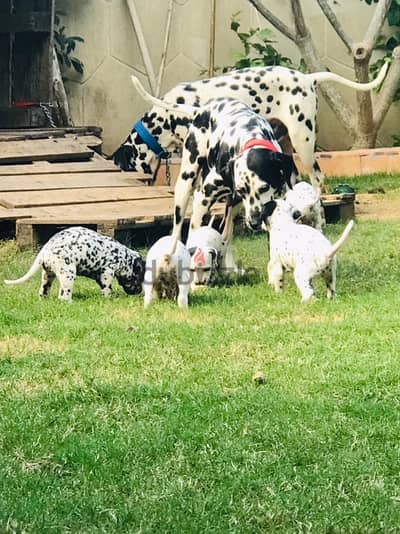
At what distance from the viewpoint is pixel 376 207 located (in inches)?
502

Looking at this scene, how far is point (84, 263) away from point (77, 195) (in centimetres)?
349

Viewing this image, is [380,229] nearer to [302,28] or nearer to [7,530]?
[302,28]

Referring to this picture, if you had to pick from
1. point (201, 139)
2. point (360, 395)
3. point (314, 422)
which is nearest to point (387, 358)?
point (360, 395)

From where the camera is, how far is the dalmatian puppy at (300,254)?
25.1ft

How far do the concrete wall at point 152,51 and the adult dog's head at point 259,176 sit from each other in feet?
24.8

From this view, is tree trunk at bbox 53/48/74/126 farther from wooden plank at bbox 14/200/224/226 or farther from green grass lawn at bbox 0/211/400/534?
green grass lawn at bbox 0/211/400/534

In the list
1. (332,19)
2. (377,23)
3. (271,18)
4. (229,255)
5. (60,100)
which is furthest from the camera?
(60,100)

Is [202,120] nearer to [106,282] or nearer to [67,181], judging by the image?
[106,282]

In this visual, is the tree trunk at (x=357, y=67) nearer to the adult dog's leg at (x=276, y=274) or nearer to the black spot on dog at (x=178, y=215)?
the black spot on dog at (x=178, y=215)

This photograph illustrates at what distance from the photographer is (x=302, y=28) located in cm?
1423

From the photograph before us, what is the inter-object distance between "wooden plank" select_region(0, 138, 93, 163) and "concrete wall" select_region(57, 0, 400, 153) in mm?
2893

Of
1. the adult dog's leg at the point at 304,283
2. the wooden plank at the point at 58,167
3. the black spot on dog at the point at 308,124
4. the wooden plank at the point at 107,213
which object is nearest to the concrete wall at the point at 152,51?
the wooden plank at the point at 58,167

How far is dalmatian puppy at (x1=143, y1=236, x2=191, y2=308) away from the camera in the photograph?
7723mm

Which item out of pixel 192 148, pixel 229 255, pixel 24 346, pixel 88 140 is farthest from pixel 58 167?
pixel 24 346
